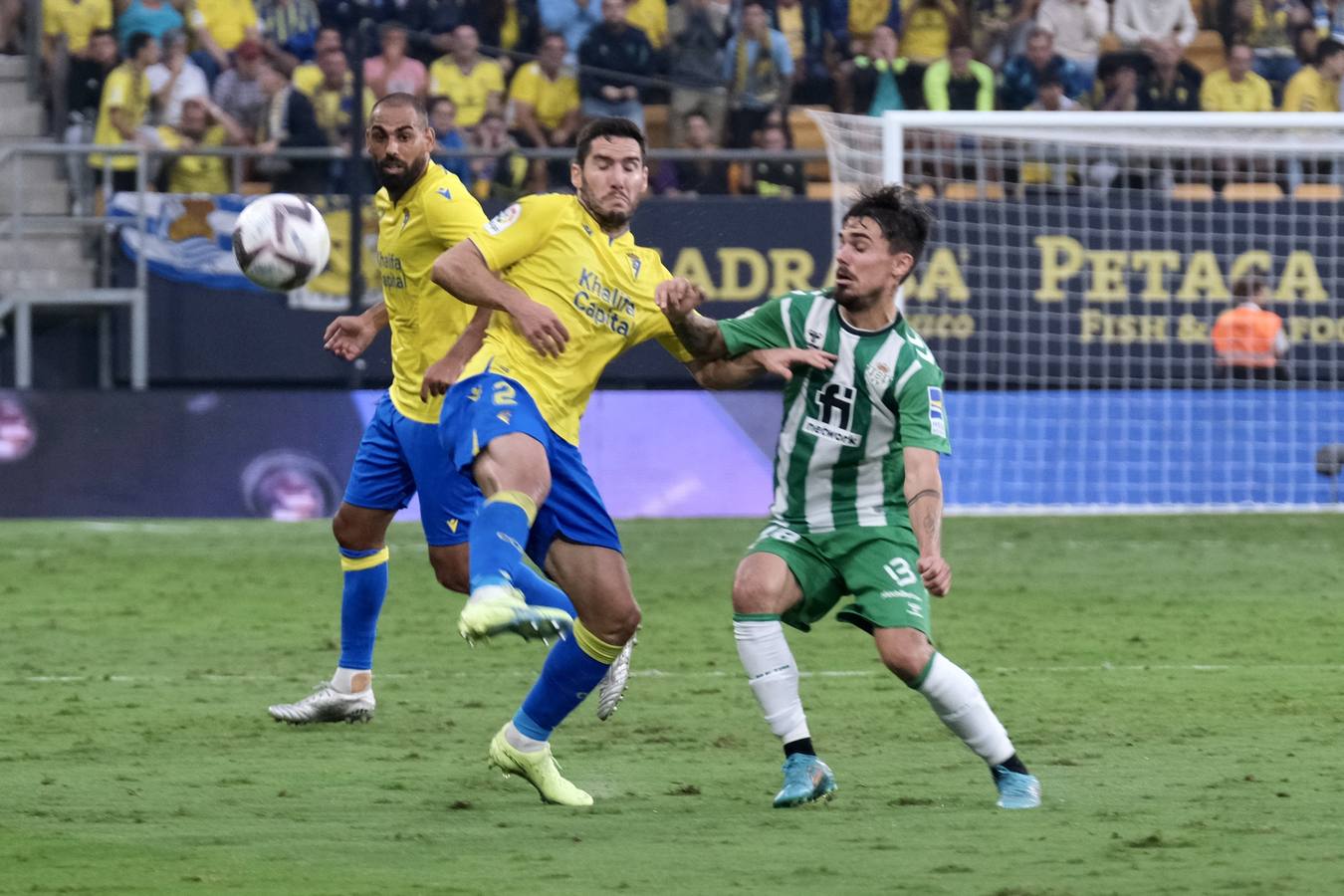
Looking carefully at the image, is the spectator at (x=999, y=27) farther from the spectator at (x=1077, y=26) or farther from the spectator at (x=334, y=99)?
the spectator at (x=334, y=99)

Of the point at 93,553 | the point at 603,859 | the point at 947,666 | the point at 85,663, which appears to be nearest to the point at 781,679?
the point at 947,666

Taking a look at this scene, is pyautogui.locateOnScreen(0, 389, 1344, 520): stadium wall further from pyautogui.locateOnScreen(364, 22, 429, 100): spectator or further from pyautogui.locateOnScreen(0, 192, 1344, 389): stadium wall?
pyautogui.locateOnScreen(364, 22, 429, 100): spectator

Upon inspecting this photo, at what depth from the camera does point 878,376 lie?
5812 mm

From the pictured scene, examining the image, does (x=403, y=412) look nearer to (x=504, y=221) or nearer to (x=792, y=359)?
(x=504, y=221)

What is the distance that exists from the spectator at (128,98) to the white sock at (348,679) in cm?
1039

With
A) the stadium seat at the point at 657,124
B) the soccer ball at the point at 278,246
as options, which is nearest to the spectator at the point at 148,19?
the stadium seat at the point at 657,124

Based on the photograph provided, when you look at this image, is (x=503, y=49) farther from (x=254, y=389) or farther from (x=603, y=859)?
(x=603, y=859)

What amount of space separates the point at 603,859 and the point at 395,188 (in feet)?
9.37

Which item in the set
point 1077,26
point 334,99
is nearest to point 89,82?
point 334,99

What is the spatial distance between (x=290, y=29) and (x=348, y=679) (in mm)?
11064

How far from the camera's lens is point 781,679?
5766mm

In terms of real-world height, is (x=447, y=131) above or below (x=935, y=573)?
above

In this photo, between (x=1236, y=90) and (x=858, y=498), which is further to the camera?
(x=1236, y=90)

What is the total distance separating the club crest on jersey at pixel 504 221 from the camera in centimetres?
609
